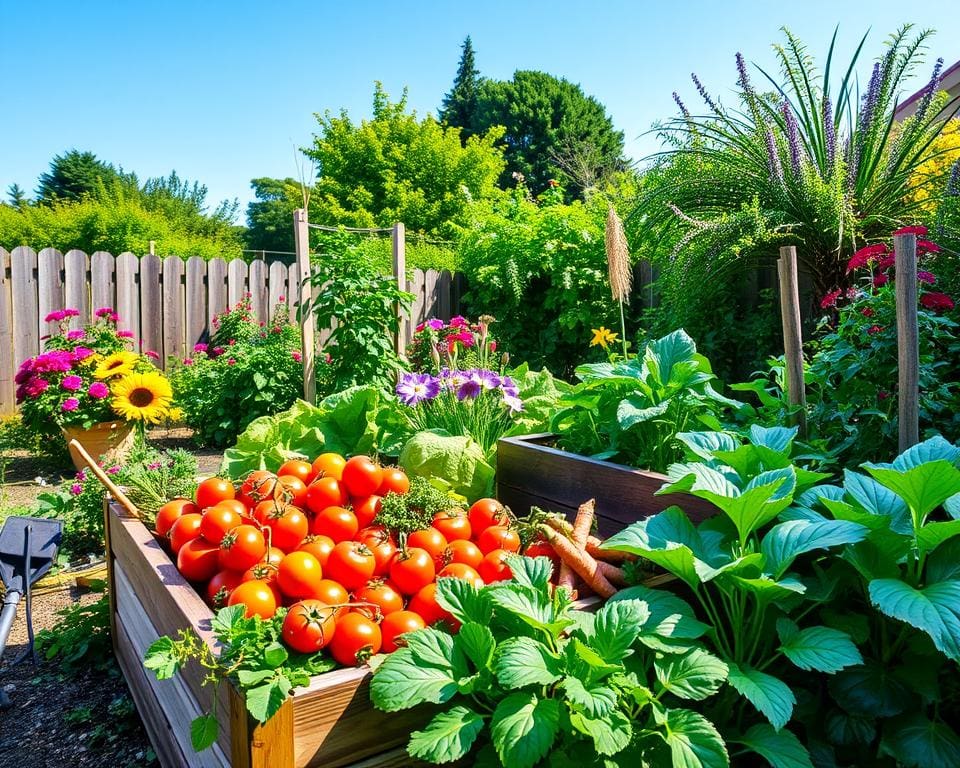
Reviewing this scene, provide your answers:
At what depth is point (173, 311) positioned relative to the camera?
7074 mm

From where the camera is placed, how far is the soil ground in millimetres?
1749

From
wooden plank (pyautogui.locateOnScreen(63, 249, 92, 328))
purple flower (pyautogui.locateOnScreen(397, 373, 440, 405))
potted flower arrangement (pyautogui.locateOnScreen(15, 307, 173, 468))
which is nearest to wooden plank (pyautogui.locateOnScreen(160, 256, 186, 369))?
wooden plank (pyautogui.locateOnScreen(63, 249, 92, 328))

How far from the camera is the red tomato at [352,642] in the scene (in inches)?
47.9

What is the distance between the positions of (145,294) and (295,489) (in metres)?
6.05

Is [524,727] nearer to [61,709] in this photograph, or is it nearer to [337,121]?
[61,709]

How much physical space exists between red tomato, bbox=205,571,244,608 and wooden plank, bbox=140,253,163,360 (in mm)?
6062

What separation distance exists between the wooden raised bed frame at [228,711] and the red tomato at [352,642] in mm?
39

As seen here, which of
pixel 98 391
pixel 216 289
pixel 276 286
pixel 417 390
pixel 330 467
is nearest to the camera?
pixel 330 467

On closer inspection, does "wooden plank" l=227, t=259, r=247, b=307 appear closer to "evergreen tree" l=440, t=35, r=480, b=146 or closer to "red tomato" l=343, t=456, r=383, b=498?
"red tomato" l=343, t=456, r=383, b=498

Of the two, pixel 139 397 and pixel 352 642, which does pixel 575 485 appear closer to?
pixel 352 642

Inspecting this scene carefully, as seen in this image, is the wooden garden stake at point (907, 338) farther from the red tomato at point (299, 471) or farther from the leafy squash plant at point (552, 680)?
the red tomato at point (299, 471)

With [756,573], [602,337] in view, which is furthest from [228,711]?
[602,337]

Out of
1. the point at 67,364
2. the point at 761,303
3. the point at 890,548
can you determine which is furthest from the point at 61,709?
the point at 761,303

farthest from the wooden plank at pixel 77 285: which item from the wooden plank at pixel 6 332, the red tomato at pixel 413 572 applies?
the red tomato at pixel 413 572
